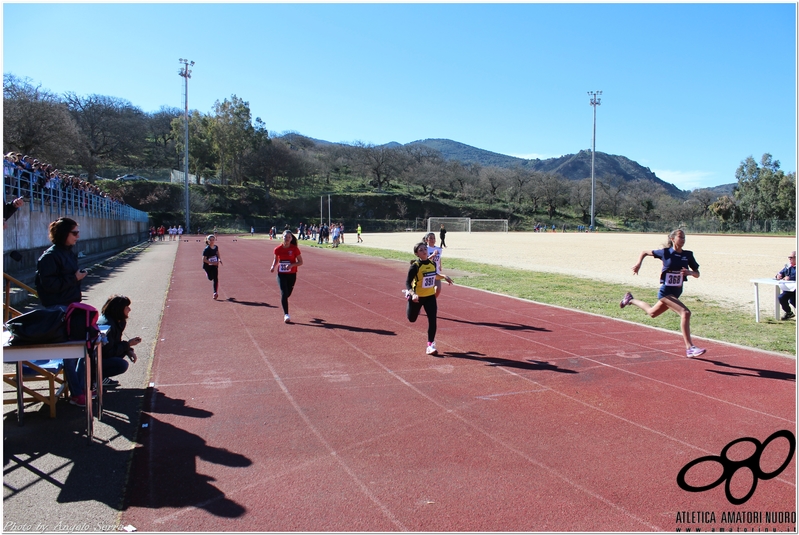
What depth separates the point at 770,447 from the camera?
455 centimetres

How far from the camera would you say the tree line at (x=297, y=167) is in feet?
128

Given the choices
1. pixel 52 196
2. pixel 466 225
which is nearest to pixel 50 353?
pixel 52 196

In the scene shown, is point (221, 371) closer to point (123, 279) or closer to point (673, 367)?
point (673, 367)

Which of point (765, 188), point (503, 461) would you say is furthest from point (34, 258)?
point (765, 188)

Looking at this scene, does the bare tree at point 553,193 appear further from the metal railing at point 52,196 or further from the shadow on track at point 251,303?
the shadow on track at point 251,303

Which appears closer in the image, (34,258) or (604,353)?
(604,353)

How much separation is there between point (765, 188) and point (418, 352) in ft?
309

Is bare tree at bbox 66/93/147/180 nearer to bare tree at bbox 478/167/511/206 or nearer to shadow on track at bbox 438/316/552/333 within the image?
bare tree at bbox 478/167/511/206

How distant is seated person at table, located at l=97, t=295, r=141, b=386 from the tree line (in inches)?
1495

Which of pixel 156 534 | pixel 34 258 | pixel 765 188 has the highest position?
pixel 765 188

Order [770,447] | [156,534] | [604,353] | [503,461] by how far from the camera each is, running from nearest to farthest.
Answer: [156,534] → [503,461] → [770,447] → [604,353]

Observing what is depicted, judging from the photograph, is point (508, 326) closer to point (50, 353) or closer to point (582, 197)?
point (50, 353)

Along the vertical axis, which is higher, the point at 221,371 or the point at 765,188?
the point at 765,188

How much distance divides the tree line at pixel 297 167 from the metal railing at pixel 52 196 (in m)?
11.4
